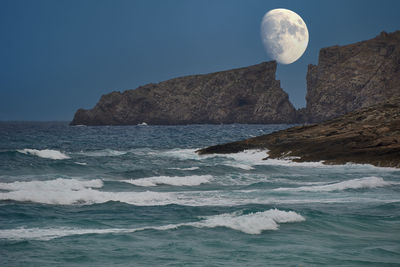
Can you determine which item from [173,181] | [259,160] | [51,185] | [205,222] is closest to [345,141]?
[259,160]

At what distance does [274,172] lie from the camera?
32.2 m

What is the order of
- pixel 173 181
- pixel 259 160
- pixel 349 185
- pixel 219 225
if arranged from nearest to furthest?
pixel 219 225 < pixel 349 185 < pixel 173 181 < pixel 259 160

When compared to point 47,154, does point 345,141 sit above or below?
above

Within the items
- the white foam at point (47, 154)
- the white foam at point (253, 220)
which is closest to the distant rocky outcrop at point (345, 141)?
the white foam at point (47, 154)

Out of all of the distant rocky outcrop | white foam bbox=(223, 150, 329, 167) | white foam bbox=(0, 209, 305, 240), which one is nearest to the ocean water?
white foam bbox=(0, 209, 305, 240)

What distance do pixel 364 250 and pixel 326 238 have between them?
1.40 meters

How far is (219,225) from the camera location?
49.6 ft

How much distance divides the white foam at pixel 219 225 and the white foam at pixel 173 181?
425 inches

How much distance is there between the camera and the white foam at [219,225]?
1427cm

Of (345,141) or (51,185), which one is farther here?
(345,141)

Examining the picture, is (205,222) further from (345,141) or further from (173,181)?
(345,141)

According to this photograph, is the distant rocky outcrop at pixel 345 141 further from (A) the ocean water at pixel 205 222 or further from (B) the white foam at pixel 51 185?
→ (B) the white foam at pixel 51 185

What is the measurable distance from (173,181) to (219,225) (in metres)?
12.5

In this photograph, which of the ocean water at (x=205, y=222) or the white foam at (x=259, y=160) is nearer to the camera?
the ocean water at (x=205, y=222)
